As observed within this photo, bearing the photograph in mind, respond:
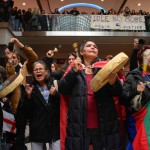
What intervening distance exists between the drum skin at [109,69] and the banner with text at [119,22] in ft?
39.5

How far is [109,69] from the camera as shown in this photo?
2354 mm

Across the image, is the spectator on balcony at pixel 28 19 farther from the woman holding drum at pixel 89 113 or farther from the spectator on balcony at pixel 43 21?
the woman holding drum at pixel 89 113

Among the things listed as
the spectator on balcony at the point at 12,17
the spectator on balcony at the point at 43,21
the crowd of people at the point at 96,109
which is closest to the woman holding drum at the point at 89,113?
the crowd of people at the point at 96,109

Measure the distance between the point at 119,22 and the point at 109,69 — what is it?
12329 millimetres

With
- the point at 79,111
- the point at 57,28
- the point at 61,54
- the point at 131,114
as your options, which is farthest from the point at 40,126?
the point at 61,54

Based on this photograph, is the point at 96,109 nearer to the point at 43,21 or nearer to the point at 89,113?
the point at 89,113

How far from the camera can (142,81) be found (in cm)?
258

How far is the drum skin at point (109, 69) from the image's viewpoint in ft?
7.73

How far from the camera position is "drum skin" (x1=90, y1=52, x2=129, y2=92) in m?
2.36

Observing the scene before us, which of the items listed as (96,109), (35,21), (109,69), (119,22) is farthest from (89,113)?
(35,21)

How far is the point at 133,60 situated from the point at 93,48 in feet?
2.77

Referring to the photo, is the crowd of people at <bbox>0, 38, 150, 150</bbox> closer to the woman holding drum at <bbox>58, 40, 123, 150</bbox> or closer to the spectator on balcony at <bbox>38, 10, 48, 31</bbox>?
the woman holding drum at <bbox>58, 40, 123, 150</bbox>

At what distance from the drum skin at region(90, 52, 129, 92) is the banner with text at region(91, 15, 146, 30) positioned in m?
12.0

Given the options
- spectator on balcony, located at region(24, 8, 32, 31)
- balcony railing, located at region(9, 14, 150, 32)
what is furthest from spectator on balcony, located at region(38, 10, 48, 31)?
spectator on balcony, located at region(24, 8, 32, 31)
